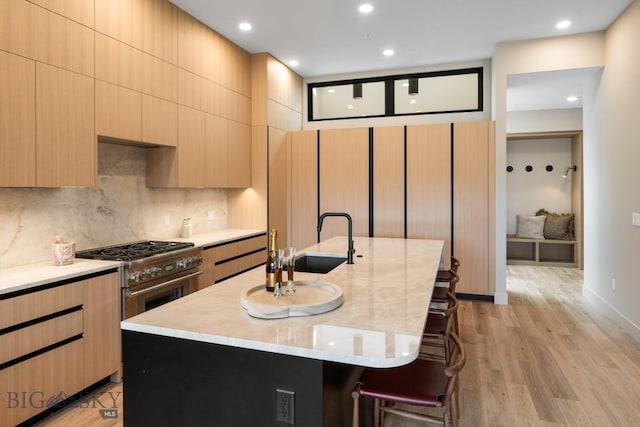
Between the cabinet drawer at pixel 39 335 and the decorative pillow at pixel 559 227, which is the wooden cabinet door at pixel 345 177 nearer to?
the cabinet drawer at pixel 39 335

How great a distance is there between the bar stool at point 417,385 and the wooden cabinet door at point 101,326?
1927 mm

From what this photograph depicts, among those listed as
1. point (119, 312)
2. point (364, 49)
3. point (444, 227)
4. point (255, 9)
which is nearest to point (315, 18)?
point (255, 9)

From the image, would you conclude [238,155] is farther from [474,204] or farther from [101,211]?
[474,204]

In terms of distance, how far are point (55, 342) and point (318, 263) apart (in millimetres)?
1795

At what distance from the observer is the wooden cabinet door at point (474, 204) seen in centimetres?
505

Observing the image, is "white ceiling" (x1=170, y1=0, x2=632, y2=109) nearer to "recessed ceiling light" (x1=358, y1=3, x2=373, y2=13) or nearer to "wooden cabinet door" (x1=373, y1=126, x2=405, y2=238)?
"recessed ceiling light" (x1=358, y1=3, x2=373, y2=13)

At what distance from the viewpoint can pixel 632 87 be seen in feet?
12.6

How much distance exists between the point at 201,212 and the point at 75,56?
2.28m

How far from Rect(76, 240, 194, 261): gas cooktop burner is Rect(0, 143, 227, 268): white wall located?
0.18 metres

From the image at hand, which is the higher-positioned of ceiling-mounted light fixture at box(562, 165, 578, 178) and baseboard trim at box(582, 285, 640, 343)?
ceiling-mounted light fixture at box(562, 165, 578, 178)

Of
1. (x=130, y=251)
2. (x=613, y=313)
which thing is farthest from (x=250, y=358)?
(x=613, y=313)

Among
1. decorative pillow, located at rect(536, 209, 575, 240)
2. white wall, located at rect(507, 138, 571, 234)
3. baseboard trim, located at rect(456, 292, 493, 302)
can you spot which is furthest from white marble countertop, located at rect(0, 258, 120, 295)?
white wall, located at rect(507, 138, 571, 234)

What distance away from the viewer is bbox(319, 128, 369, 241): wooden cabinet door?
5.56 m

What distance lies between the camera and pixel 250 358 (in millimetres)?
1396
